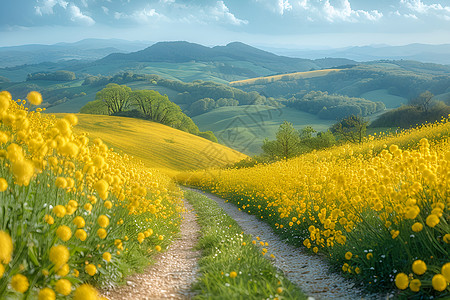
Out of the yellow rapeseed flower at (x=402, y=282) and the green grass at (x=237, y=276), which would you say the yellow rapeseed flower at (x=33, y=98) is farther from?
the yellow rapeseed flower at (x=402, y=282)

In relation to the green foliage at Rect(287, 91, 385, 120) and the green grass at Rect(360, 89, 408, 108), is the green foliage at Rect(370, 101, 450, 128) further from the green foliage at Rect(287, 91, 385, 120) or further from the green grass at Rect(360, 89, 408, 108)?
the green grass at Rect(360, 89, 408, 108)

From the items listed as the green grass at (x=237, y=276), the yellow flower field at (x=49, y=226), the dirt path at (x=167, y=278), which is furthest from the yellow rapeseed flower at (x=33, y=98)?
the green grass at (x=237, y=276)

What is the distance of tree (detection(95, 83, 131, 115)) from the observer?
66062 millimetres

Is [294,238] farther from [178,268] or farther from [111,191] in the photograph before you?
A: [111,191]

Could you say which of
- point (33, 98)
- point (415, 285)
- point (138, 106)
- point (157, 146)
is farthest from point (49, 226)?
point (138, 106)

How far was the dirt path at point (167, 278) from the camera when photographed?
4.29m

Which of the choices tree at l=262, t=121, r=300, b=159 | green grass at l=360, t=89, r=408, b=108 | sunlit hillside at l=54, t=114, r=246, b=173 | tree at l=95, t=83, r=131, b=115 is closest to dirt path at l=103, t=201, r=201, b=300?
sunlit hillside at l=54, t=114, r=246, b=173

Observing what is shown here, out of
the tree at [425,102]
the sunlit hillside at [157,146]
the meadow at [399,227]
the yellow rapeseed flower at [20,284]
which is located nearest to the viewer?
the yellow rapeseed flower at [20,284]

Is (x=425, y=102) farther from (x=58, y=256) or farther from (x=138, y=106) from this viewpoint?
(x=58, y=256)

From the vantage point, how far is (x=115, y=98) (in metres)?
66.2

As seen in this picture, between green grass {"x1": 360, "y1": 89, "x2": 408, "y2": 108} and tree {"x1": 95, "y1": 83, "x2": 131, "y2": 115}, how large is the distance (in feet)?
452

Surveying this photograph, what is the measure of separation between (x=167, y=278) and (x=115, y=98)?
66.2 meters

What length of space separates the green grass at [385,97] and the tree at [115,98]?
13784cm

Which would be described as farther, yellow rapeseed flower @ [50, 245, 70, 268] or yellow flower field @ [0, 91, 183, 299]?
yellow flower field @ [0, 91, 183, 299]
